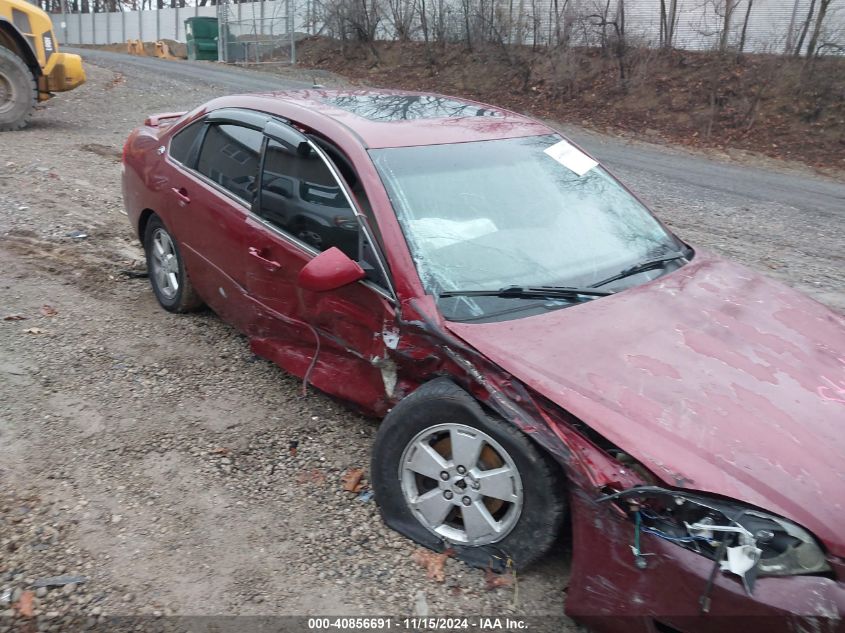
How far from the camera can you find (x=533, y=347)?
2.80 metres

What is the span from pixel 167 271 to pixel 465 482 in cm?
311

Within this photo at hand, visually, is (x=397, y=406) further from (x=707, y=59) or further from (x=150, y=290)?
(x=707, y=59)

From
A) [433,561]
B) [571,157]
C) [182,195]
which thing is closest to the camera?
[433,561]

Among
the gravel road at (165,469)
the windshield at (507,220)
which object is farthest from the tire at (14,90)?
the windshield at (507,220)

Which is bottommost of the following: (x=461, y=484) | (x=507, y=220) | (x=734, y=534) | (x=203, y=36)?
(x=461, y=484)

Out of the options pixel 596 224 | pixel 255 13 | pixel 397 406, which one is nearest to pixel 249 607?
pixel 397 406

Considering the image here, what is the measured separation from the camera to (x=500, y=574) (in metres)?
2.81

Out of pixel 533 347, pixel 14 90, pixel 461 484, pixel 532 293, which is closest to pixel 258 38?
pixel 14 90

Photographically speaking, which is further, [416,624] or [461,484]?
[461,484]

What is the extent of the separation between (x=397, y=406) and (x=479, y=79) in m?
19.9

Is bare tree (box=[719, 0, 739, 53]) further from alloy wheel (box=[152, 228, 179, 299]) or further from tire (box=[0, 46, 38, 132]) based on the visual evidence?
alloy wheel (box=[152, 228, 179, 299])

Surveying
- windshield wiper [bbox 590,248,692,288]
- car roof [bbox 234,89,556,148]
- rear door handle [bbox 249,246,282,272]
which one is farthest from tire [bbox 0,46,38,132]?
windshield wiper [bbox 590,248,692,288]

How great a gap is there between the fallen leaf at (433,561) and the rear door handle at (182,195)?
2.65 meters

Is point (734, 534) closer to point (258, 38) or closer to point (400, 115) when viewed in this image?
point (400, 115)
